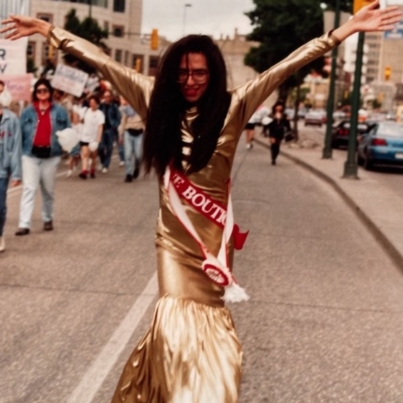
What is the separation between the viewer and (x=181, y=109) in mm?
4172

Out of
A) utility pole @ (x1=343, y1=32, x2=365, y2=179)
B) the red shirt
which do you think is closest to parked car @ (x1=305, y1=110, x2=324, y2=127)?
utility pole @ (x1=343, y1=32, x2=365, y2=179)

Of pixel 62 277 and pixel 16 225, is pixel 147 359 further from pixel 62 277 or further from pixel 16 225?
pixel 16 225

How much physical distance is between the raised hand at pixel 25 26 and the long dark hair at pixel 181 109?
0.64 metres

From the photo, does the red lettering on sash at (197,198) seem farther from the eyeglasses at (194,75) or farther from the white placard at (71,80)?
the white placard at (71,80)

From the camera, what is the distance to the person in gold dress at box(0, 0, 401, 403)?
4020mm

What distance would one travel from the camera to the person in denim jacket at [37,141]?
11734 millimetres

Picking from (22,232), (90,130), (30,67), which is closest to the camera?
(22,232)

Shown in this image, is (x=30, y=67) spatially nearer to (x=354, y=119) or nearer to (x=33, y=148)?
(x=354, y=119)

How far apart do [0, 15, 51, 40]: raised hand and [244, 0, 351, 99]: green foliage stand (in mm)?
38814

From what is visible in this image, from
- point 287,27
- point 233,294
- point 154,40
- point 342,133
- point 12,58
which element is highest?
point 287,27

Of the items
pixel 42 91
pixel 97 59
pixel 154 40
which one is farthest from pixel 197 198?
pixel 154 40

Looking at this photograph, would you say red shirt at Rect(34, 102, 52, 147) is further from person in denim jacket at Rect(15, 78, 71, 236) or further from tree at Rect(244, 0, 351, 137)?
tree at Rect(244, 0, 351, 137)

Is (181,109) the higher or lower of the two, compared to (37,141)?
higher

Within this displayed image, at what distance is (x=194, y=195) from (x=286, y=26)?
138 ft
